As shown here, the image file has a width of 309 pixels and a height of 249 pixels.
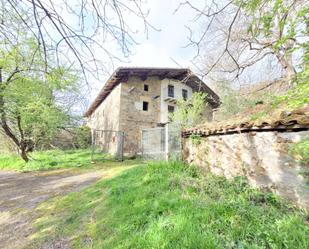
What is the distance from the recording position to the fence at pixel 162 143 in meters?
7.26

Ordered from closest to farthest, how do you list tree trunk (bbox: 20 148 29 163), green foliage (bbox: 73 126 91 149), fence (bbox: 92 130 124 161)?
tree trunk (bbox: 20 148 29 163) → fence (bbox: 92 130 124 161) → green foliage (bbox: 73 126 91 149)

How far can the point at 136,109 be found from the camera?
46.7 feet

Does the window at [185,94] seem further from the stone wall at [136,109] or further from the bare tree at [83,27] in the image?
the bare tree at [83,27]

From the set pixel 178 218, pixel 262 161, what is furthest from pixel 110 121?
pixel 178 218

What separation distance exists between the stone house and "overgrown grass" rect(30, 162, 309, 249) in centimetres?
925

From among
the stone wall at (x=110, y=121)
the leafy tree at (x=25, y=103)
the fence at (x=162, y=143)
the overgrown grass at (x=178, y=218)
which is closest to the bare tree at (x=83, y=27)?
the overgrown grass at (x=178, y=218)

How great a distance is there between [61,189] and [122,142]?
6922 millimetres

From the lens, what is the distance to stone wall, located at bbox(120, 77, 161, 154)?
44.5 feet

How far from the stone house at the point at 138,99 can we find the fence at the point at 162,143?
349cm

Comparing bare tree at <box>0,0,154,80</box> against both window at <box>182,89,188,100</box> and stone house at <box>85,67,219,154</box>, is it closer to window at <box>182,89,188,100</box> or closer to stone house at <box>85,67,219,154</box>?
stone house at <box>85,67,219,154</box>

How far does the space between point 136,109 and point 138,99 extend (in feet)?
2.60

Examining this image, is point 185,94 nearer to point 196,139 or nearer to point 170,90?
point 170,90

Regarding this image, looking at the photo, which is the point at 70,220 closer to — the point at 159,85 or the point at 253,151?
the point at 253,151

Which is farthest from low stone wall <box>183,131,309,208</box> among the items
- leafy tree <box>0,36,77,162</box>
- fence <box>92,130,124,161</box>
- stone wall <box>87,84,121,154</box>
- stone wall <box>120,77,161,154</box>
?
stone wall <box>87,84,121,154</box>
